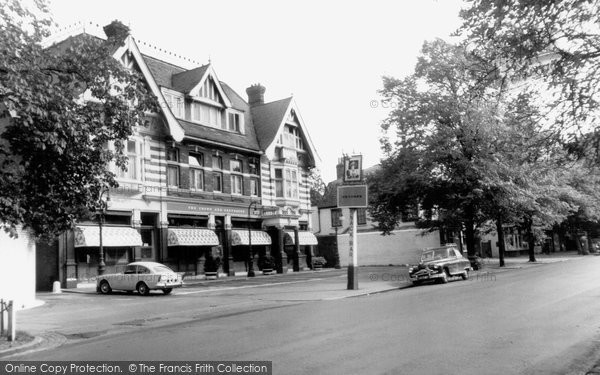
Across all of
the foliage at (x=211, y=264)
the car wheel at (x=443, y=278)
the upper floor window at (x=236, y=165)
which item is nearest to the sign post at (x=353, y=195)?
the car wheel at (x=443, y=278)

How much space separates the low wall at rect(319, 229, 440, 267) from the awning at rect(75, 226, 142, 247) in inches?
1007

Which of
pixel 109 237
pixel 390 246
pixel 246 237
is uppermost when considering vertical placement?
pixel 109 237

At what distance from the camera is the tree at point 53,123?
29.8 ft

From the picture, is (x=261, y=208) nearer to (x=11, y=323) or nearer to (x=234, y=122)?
(x=234, y=122)

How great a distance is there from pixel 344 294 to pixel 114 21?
1268cm

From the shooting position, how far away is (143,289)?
74.9 ft

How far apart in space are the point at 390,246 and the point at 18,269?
36.5 m

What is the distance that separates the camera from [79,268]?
2627cm

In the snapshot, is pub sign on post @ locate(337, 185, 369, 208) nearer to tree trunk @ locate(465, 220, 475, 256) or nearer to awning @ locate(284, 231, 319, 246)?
tree trunk @ locate(465, 220, 475, 256)

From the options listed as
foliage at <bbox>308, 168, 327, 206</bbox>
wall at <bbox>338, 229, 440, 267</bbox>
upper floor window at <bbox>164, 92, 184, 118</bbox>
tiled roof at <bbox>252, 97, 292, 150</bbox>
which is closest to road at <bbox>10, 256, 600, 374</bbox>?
upper floor window at <bbox>164, 92, 184, 118</bbox>

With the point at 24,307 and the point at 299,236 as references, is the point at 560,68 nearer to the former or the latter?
the point at 24,307

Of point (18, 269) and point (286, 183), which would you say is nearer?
point (18, 269)

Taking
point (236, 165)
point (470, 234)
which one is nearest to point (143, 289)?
point (236, 165)

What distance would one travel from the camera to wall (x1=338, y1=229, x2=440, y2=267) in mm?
48094
